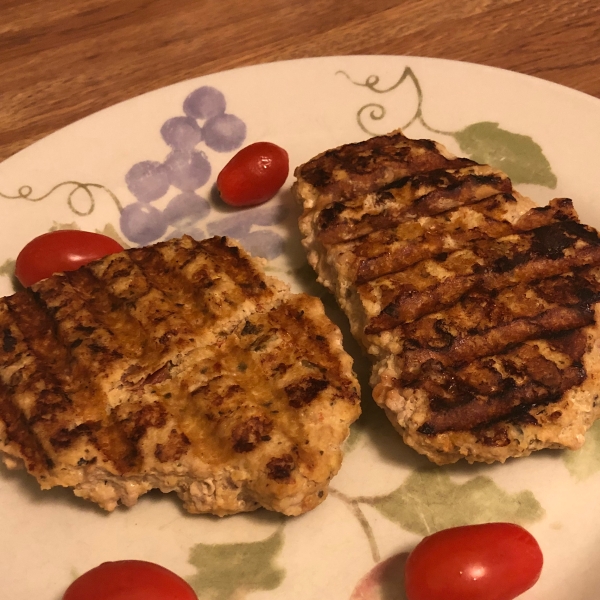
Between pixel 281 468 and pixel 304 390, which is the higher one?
pixel 304 390

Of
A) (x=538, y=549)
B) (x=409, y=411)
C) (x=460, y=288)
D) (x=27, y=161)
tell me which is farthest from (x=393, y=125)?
(x=538, y=549)

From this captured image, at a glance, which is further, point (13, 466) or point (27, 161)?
point (27, 161)

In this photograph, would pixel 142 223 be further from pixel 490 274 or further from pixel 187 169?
pixel 490 274

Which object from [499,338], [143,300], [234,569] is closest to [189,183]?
[143,300]

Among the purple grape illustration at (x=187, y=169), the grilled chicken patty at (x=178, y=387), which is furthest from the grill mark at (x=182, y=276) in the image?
the purple grape illustration at (x=187, y=169)

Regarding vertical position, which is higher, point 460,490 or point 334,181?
point 334,181

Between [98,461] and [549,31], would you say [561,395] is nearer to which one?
[98,461]

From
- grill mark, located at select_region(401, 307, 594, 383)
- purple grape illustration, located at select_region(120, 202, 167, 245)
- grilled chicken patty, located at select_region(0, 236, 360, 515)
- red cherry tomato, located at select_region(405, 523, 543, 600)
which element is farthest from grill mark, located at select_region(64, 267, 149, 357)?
red cherry tomato, located at select_region(405, 523, 543, 600)
